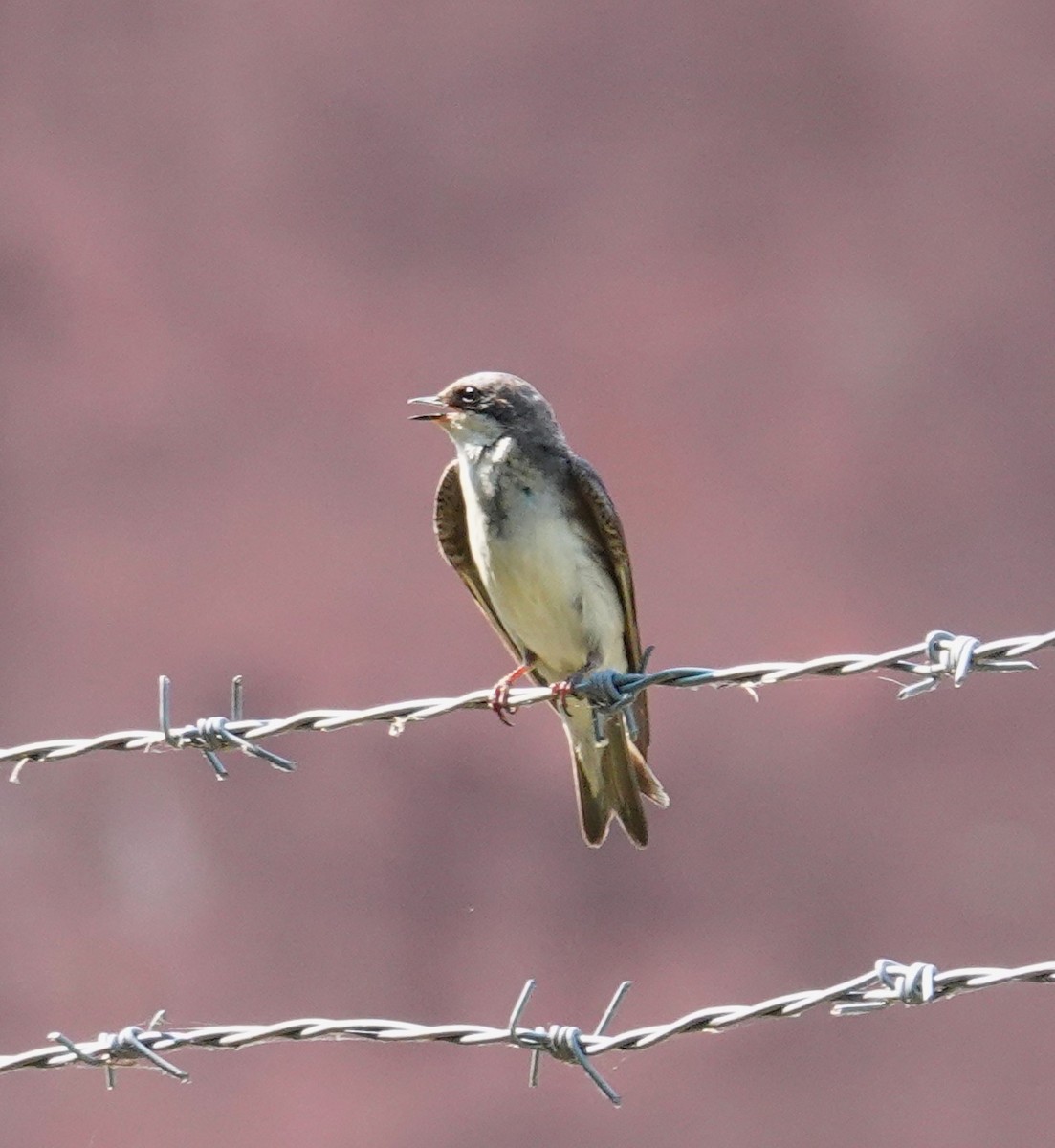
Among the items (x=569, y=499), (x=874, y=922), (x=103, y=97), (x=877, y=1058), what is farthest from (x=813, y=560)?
(x=569, y=499)

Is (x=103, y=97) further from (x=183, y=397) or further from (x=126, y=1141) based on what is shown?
(x=126, y=1141)

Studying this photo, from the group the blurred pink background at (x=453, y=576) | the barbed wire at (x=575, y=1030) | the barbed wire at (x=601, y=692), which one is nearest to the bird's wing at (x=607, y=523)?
the barbed wire at (x=601, y=692)

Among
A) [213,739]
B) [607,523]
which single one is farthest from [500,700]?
[607,523]

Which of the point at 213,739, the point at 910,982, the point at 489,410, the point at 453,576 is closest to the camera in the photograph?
the point at 910,982

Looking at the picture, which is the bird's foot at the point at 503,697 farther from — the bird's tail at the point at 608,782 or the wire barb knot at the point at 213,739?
the wire barb knot at the point at 213,739

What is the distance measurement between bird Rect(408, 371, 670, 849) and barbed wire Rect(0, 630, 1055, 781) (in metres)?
1.44

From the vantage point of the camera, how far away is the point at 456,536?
5922 mm

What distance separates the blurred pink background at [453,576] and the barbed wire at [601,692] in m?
7.97

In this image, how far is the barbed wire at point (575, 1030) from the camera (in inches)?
121

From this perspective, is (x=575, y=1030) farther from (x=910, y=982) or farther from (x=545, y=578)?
(x=545, y=578)

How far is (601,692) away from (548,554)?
65.7 inches

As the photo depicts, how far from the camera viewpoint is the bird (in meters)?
5.54

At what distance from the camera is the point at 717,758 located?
1227 centimetres

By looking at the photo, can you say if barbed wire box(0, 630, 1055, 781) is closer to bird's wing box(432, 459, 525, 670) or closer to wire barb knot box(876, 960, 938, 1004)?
wire barb knot box(876, 960, 938, 1004)
